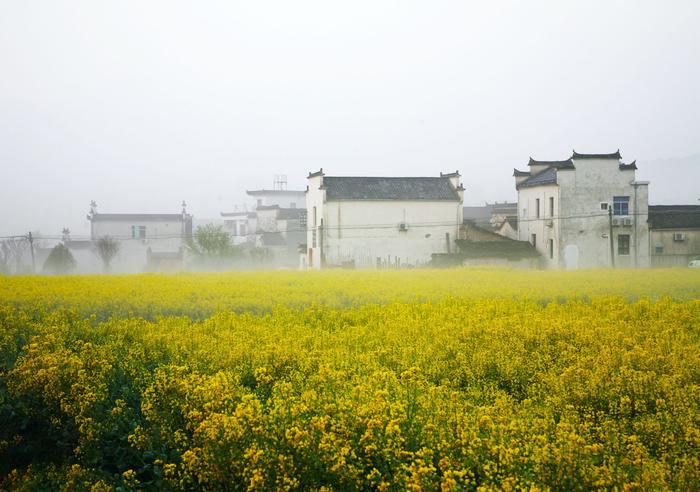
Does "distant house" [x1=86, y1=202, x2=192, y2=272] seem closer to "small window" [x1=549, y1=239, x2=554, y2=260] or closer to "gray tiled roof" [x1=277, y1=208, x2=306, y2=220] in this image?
"gray tiled roof" [x1=277, y1=208, x2=306, y2=220]

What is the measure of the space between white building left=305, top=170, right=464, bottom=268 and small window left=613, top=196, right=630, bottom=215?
1002cm

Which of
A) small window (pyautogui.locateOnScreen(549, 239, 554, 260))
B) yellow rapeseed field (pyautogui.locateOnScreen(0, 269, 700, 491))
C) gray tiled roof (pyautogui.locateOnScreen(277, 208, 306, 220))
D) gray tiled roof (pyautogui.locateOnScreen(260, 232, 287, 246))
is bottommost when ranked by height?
Result: yellow rapeseed field (pyautogui.locateOnScreen(0, 269, 700, 491))

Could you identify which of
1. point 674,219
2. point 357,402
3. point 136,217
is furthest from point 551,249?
point 357,402

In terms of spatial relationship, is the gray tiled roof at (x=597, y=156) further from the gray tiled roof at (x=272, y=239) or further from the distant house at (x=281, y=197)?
the distant house at (x=281, y=197)

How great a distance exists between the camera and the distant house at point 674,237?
42.5m

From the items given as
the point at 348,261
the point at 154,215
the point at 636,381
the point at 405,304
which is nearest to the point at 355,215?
the point at 348,261

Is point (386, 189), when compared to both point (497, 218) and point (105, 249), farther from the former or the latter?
point (105, 249)

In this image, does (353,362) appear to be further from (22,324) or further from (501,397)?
(22,324)

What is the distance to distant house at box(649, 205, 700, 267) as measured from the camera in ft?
140

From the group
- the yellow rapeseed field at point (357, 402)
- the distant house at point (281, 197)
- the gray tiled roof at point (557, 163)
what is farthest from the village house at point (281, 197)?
the yellow rapeseed field at point (357, 402)

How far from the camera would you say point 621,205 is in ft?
143

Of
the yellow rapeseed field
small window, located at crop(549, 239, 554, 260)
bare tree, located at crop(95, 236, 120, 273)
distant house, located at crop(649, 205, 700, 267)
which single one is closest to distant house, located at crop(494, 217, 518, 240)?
small window, located at crop(549, 239, 554, 260)

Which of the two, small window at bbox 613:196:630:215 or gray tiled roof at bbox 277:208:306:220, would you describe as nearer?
small window at bbox 613:196:630:215

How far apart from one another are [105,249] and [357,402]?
173 ft
